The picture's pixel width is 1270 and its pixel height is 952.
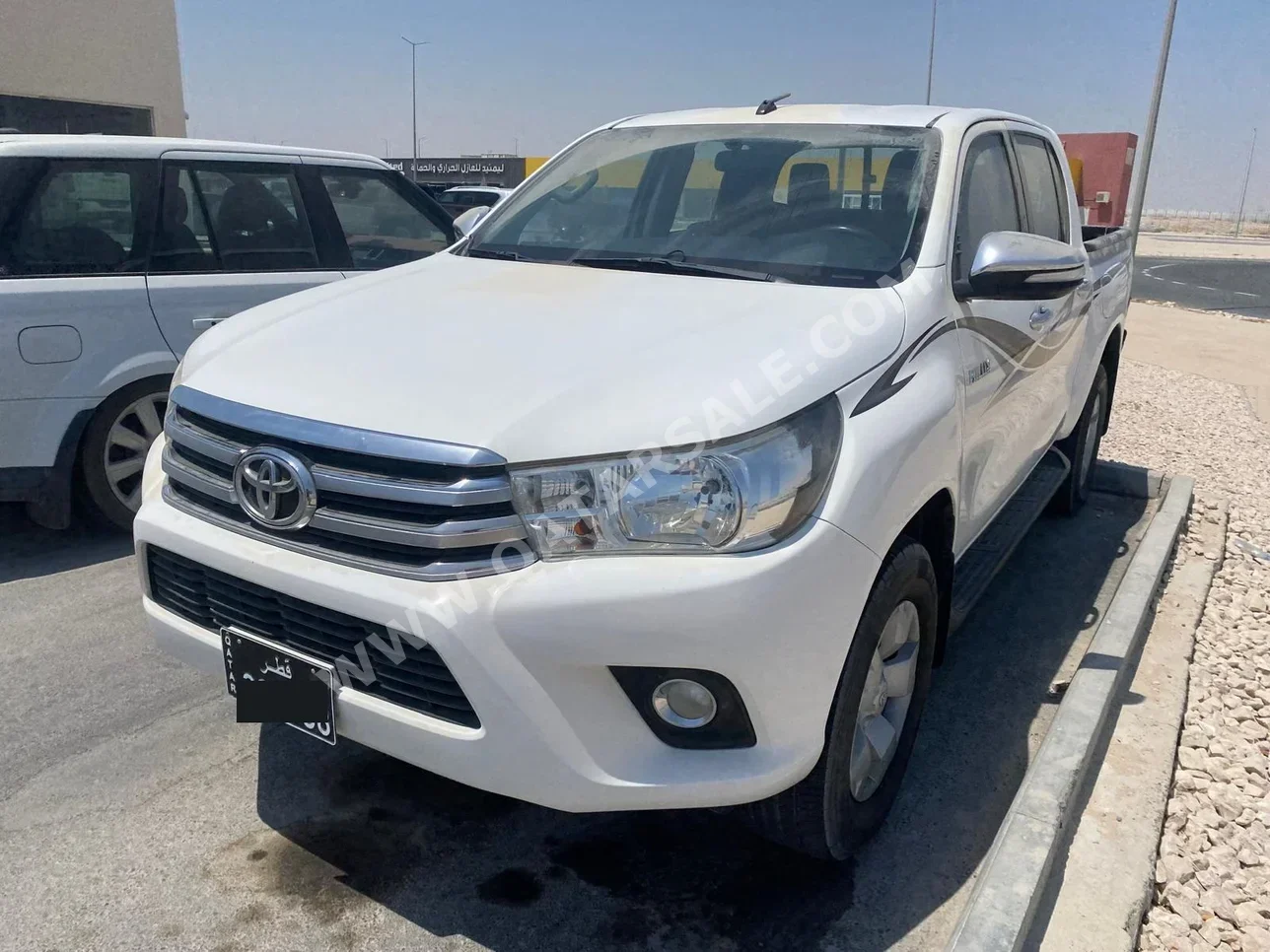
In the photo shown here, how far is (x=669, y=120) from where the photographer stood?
401cm

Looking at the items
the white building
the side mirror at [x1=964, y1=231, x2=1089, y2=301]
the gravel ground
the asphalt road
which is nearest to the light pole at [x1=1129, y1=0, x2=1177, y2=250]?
the asphalt road

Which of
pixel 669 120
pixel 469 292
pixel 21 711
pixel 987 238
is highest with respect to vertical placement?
pixel 669 120

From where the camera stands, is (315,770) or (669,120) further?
(669,120)

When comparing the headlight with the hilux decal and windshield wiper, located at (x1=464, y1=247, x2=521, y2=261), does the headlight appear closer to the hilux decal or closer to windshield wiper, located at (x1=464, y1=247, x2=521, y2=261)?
the hilux decal

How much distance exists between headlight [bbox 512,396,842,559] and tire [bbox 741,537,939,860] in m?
0.42

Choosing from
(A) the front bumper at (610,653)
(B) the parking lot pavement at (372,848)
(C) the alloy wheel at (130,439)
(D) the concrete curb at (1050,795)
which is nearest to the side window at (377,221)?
(C) the alloy wheel at (130,439)

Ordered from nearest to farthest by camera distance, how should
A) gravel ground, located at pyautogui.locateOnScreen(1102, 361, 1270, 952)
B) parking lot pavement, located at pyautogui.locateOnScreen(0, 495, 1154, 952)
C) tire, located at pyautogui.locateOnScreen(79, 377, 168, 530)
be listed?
parking lot pavement, located at pyautogui.locateOnScreen(0, 495, 1154, 952)
gravel ground, located at pyautogui.locateOnScreen(1102, 361, 1270, 952)
tire, located at pyautogui.locateOnScreen(79, 377, 168, 530)

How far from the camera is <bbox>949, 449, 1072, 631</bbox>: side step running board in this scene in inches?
132

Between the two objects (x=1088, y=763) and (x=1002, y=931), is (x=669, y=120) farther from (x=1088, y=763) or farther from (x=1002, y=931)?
(x=1002, y=931)

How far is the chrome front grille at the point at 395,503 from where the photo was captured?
210cm

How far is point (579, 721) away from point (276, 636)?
77 centimetres

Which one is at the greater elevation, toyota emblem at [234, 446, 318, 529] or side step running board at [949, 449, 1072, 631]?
toyota emblem at [234, 446, 318, 529]

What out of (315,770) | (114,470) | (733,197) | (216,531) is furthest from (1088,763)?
(114,470)

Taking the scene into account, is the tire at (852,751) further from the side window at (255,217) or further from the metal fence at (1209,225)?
the metal fence at (1209,225)
